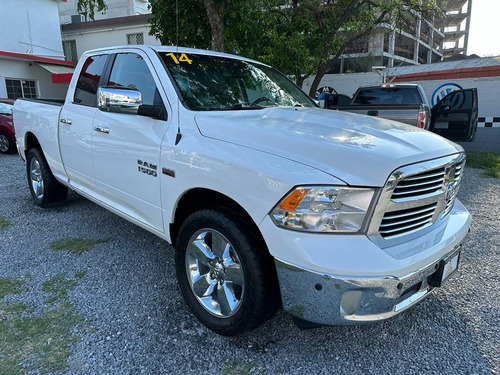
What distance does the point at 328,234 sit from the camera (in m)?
1.90

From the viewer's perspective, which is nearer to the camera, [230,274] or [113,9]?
[230,274]

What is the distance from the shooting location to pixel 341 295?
6.13ft

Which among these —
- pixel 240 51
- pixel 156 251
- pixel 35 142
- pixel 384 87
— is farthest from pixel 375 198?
pixel 384 87

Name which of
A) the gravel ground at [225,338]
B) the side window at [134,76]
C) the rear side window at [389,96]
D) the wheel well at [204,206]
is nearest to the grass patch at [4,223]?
the gravel ground at [225,338]

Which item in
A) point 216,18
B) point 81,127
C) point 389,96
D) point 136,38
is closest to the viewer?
point 81,127

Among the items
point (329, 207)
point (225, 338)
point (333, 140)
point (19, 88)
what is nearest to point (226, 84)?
point (333, 140)

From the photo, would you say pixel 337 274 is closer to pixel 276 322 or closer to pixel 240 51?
pixel 276 322

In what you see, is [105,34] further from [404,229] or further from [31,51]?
[404,229]

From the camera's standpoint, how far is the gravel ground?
7.36 ft

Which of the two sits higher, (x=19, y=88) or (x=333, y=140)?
(x=19, y=88)

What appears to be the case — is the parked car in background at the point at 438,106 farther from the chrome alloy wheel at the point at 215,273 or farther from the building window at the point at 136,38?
the building window at the point at 136,38

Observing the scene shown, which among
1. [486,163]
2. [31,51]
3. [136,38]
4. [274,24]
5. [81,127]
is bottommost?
[486,163]

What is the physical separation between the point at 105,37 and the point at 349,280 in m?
25.1

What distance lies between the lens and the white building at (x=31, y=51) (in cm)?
1741
